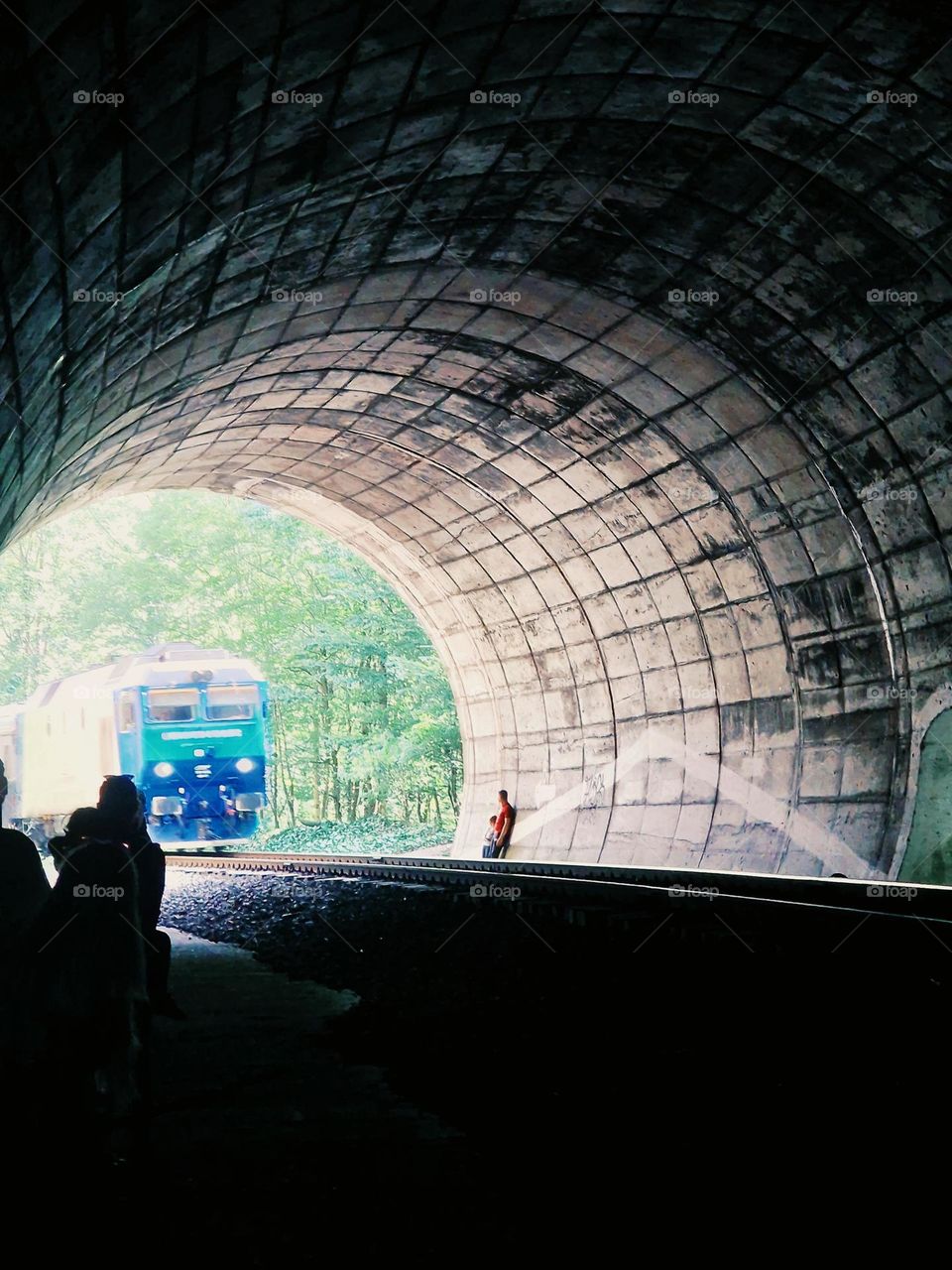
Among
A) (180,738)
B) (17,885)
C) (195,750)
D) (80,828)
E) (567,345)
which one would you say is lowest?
(17,885)

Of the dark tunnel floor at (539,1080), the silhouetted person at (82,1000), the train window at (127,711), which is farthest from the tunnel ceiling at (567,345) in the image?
the train window at (127,711)

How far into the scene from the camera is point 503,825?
20.6m

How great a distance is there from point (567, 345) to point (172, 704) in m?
12.3

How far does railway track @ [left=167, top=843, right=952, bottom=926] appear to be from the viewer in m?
9.43

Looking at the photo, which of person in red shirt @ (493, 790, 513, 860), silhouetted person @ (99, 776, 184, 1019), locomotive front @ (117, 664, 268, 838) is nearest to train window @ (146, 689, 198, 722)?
locomotive front @ (117, 664, 268, 838)

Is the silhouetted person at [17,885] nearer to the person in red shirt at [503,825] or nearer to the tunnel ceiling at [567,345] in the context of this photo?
the tunnel ceiling at [567,345]

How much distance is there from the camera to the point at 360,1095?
491 centimetres

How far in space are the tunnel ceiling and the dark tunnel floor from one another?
312 centimetres

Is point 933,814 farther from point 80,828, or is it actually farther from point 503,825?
point 80,828

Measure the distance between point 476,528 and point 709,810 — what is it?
18.8ft

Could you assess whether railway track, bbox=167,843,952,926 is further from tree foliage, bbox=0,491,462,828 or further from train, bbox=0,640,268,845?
tree foliage, bbox=0,491,462,828

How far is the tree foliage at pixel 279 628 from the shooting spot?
3959 cm

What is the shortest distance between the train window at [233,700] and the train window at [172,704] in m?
0.34

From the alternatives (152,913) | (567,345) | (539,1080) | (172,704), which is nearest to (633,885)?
(152,913)
